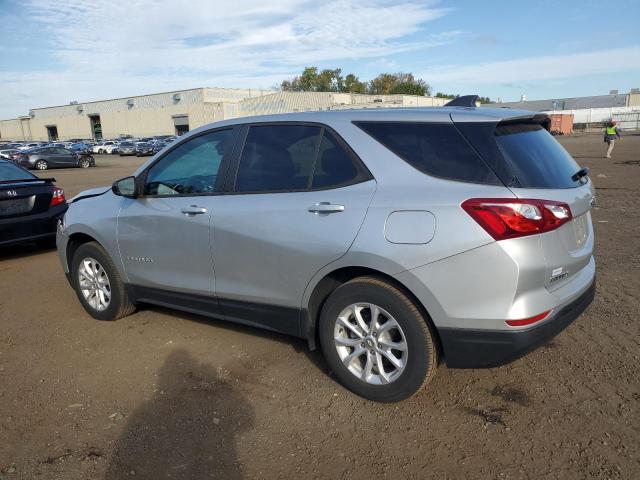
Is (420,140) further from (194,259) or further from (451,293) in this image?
(194,259)

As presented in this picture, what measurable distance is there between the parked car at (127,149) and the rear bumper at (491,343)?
50.3 m

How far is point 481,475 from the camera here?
2.62 meters

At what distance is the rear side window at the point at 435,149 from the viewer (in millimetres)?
2928

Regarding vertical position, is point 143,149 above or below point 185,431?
below

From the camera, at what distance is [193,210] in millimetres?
3926

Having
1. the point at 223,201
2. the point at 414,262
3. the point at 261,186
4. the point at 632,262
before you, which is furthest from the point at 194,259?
the point at 632,262

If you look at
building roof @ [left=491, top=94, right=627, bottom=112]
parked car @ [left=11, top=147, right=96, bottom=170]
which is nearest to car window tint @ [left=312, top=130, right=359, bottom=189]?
parked car @ [left=11, top=147, right=96, bottom=170]

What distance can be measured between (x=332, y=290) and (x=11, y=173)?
258 inches

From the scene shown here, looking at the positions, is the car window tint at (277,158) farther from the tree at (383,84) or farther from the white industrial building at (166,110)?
the tree at (383,84)

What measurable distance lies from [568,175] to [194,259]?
269 centimetres

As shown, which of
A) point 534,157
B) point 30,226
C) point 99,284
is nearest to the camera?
point 534,157

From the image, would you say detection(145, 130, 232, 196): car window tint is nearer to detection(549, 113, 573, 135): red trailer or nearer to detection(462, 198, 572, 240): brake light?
detection(462, 198, 572, 240): brake light

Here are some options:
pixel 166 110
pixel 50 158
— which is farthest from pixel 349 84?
pixel 50 158

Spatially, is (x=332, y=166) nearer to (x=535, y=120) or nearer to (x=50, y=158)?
(x=535, y=120)
